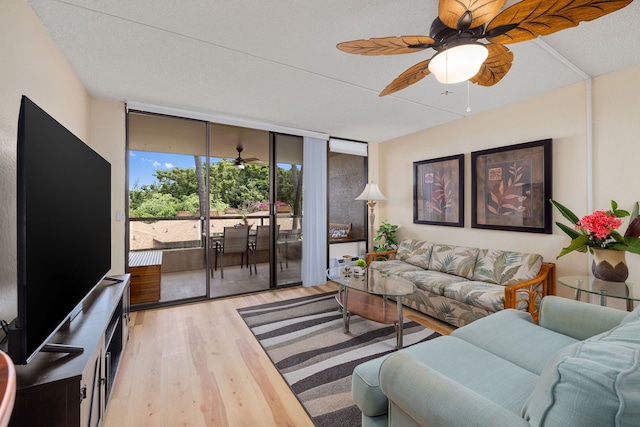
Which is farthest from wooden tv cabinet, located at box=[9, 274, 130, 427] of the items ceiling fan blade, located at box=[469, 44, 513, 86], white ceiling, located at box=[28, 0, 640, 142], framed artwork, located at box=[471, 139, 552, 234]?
framed artwork, located at box=[471, 139, 552, 234]

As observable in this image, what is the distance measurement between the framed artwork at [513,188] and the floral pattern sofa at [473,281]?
368 millimetres

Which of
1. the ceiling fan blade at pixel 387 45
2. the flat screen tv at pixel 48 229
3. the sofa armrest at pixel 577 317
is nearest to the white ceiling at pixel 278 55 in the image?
the ceiling fan blade at pixel 387 45

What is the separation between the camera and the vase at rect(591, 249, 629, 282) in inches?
80.1

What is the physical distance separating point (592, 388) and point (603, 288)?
6.22 feet

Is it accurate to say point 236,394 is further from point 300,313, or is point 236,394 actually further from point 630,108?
point 630,108

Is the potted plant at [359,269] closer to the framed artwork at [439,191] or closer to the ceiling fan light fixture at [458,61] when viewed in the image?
the framed artwork at [439,191]

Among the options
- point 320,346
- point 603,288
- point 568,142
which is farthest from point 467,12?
point 320,346

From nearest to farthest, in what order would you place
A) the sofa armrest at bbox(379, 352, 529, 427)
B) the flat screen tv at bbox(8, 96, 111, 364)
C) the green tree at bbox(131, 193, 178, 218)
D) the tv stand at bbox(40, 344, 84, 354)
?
the sofa armrest at bbox(379, 352, 529, 427) → the flat screen tv at bbox(8, 96, 111, 364) → the tv stand at bbox(40, 344, 84, 354) → the green tree at bbox(131, 193, 178, 218)

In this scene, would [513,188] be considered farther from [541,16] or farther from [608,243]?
[541,16]

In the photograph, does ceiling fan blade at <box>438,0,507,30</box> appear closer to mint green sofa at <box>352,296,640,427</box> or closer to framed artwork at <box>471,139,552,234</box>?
mint green sofa at <box>352,296,640,427</box>

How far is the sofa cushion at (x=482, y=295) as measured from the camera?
252 centimetres

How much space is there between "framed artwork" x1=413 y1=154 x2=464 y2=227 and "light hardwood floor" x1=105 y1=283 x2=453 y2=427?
5.01ft

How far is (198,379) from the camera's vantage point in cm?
202

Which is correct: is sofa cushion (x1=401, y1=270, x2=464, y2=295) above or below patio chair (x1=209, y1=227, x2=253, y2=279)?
below
